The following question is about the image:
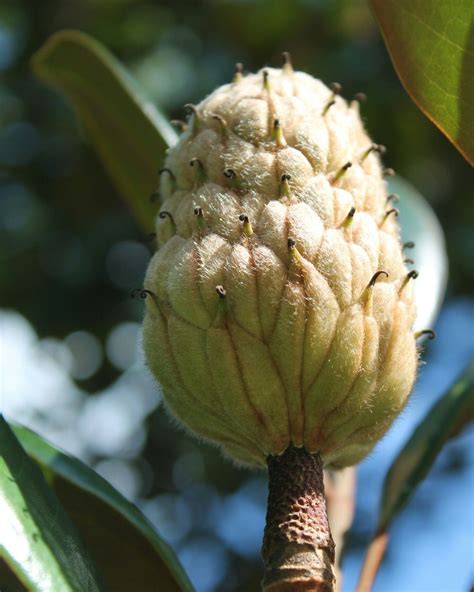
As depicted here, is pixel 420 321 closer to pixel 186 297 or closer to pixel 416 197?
pixel 416 197

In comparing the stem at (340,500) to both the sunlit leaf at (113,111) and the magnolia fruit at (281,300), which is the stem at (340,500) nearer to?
the magnolia fruit at (281,300)

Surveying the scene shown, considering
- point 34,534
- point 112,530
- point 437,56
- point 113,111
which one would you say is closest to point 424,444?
point 112,530

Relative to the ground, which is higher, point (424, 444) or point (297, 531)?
point (424, 444)

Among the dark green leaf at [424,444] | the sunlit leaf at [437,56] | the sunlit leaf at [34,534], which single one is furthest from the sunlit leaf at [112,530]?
the sunlit leaf at [437,56]

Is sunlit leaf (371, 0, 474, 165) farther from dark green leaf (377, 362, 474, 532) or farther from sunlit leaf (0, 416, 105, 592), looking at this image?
sunlit leaf (0, 416, 105, 592)

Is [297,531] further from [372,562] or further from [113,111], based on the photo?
[113,111]

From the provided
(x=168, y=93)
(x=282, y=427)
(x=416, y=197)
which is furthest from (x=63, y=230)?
(x=282, y=427)
